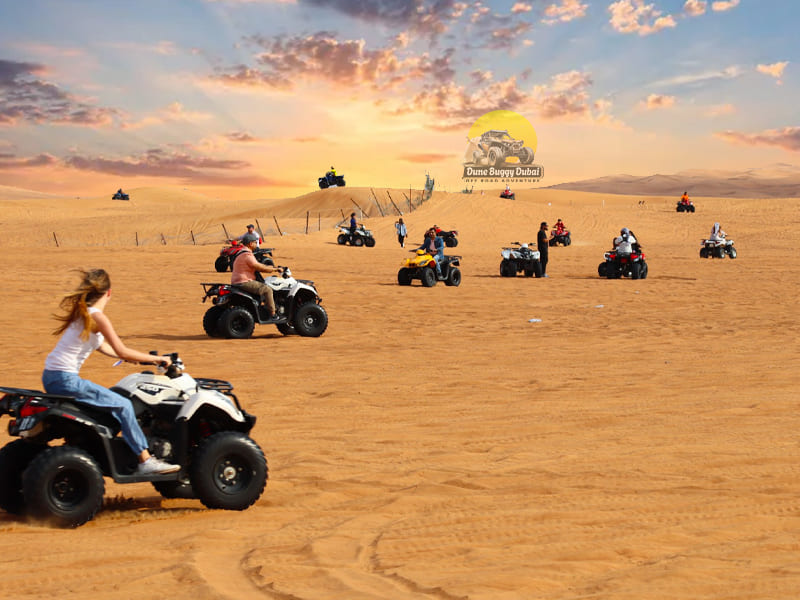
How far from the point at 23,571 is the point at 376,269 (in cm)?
2553

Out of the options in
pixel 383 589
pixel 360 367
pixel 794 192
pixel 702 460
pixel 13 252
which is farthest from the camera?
pixel 794 192

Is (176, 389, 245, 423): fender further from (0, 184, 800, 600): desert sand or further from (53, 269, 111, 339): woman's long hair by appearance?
(53, 269, 111, 339): woman's long hair

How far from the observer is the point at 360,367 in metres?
11.5

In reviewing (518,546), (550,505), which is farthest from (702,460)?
(518,546)

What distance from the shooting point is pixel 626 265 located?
2666cm

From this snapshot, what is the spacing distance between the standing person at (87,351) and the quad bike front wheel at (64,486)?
0.29m

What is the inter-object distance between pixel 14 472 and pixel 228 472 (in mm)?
1260

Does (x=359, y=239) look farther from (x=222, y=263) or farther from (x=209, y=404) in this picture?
(x=209, y=404)

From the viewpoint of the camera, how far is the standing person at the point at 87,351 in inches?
209

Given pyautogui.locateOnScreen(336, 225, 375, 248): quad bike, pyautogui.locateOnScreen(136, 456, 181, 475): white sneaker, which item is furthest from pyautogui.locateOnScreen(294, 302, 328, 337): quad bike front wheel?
pyautogui.locateOnScreen(336, 225, 375, 248): quad bike

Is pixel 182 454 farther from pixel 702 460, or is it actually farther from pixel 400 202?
pixel 400 202

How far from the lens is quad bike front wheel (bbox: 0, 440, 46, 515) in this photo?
545 cm

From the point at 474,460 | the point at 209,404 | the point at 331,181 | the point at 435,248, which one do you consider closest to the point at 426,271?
the point at 435,248

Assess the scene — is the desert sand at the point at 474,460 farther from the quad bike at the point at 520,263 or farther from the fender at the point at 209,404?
the quad bike at the point at 520,263
